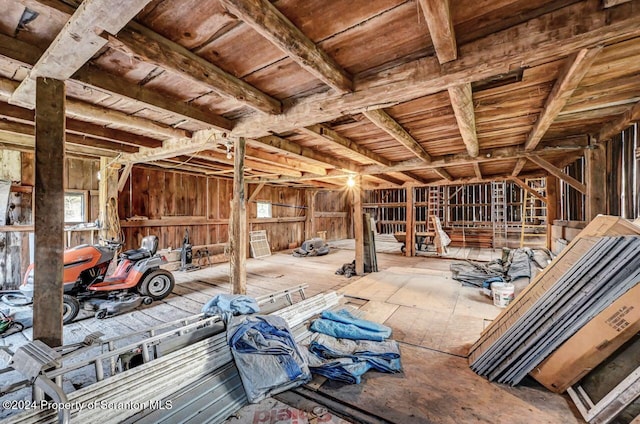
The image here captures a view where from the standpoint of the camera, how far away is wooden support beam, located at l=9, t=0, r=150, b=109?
1163 millimetres

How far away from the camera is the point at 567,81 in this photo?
5.70 ft

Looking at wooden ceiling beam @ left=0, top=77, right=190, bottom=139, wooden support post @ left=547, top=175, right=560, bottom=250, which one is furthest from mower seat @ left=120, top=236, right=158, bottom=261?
wooden support post @ left=547, top=175, right=560, bottom=250

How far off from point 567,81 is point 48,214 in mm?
3416

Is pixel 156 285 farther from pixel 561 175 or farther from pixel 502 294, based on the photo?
pixel 561 175

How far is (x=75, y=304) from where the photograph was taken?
3021mm

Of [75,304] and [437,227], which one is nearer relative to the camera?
[75,304]

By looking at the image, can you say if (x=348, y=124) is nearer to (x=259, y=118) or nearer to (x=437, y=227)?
(x=259, y=118)

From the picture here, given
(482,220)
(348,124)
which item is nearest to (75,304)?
(348,124)

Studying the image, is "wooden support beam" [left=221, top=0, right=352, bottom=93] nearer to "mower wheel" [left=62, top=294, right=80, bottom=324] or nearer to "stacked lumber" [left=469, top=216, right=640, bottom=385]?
"stacked lumber" [left=469, top=216, right=640, bottom=385]

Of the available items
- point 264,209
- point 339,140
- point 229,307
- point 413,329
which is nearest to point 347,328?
point 413,329

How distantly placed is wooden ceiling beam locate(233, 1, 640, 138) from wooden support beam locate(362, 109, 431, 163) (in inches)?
11.2

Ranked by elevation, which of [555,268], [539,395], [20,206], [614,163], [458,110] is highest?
[458,110]

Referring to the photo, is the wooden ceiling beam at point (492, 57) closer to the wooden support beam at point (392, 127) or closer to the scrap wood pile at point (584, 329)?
the wooden support beam at point (392, 127)

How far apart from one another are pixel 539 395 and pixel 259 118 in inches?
122
